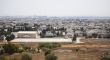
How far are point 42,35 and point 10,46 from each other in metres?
20.1

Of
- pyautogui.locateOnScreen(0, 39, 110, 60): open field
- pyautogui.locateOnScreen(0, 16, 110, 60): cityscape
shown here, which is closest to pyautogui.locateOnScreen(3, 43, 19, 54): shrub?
pyautogui.locateOnScreen(0, 16, 110, 60): cityscape

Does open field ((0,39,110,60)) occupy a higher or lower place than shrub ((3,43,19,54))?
lower

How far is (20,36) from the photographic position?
40.3 meters

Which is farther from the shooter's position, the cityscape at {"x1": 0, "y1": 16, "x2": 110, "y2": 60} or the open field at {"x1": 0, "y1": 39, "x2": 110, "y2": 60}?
the cityscape at {"x1": 0, "y1": 16, "x2": 110, "y2": 60}

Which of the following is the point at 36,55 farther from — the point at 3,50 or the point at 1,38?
the point at 1,38

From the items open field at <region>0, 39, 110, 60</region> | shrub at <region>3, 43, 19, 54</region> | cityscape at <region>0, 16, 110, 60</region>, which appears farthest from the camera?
cityscape at <region>0, 16, 110, 60</region>

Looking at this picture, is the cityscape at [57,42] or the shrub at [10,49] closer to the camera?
the shrub at [10,49]

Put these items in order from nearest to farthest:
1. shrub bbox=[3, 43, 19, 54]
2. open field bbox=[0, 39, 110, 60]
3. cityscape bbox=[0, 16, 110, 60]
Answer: open field bbox=[0, 39, 110, 60]
shrub bbox=[3, 43, 19, 54]
cityscape bbox=[0, 16, 110, 60]

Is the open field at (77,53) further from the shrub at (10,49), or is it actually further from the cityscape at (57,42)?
the shrub at (10,49)

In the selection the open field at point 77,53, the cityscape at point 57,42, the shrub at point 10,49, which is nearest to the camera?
the open field at point 77,53

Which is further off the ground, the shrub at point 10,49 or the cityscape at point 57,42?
the shrub at point 10,49

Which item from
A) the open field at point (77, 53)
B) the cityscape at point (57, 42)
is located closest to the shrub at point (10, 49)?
the cityscape at point (57, 42)

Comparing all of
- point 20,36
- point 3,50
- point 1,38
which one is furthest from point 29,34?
point 3,50

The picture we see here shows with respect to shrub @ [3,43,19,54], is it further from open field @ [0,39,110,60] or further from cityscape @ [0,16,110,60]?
open field @ [0,39,110,60]
